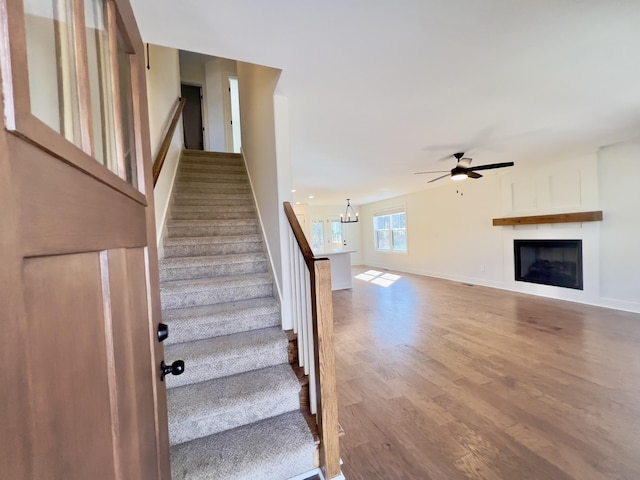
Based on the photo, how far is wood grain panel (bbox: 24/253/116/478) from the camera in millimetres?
356

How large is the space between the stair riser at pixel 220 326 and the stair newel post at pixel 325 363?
78 cm

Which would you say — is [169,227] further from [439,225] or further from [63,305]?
[439,225]

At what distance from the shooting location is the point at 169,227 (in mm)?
2775

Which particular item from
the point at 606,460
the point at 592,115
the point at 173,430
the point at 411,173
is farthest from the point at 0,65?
the point at 411,173

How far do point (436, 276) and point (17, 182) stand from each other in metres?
8.03

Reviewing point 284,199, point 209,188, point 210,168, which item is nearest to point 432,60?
point 284,199

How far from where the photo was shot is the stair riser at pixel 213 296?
2.13 metres

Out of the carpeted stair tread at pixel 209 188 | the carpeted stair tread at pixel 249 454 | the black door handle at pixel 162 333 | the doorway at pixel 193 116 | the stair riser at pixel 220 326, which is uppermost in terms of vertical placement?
the doorway at pixel 193 116

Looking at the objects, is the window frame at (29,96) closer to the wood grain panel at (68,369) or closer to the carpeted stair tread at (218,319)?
the wood grain panel at (68,369)

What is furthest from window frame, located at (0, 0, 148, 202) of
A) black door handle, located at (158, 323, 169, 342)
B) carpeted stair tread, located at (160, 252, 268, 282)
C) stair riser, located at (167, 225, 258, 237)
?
stair riser, located at (167, 225, 258, 237)

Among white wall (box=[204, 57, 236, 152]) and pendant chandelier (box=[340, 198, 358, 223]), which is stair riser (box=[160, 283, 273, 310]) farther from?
pendant chandelier (box=[340, 198, 358, 223])

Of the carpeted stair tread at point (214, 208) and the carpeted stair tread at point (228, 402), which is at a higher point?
the carpeted stair tread at point (214, 208)

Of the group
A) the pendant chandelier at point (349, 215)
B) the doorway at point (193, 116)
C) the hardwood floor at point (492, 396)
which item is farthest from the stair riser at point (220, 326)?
the pendant chandelier at point (349, 215)

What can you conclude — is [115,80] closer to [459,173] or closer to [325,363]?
[325,363]
